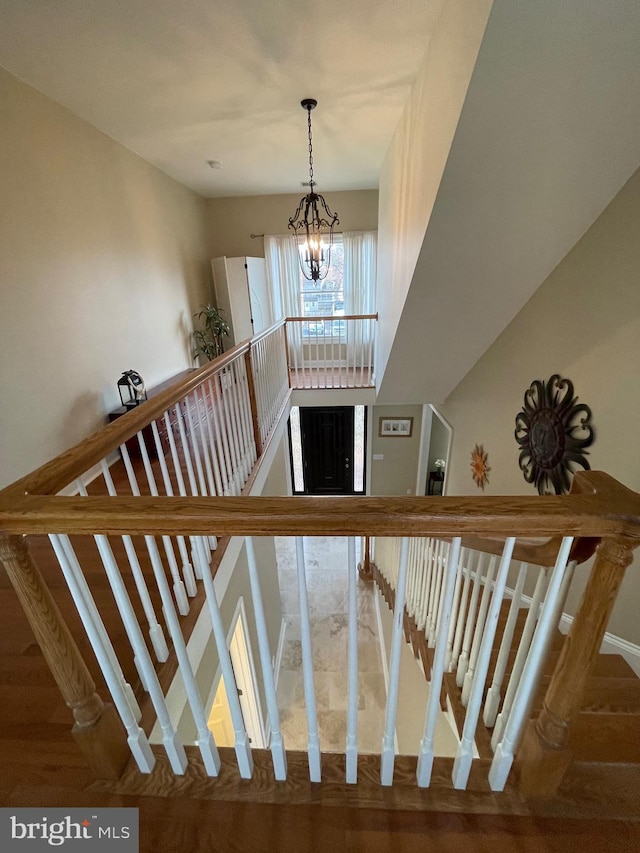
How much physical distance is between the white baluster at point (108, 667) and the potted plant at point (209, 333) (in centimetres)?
476

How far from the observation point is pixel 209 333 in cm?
540

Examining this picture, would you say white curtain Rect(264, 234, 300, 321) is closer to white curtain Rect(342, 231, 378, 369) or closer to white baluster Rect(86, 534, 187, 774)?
white curtain Rect(342, 231, 378, 369)

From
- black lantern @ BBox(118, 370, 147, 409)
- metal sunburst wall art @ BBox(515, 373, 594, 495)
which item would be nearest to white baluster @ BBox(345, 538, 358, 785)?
metal sunburst wall art @ BBox(515, 373, 594, 495)

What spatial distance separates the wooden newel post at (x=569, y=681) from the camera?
2.35 feet

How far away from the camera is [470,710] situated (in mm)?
854

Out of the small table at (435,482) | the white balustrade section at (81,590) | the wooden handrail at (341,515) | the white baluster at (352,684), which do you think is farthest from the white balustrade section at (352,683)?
the small table at (435,482)

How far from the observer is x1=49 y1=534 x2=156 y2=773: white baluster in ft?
2.62

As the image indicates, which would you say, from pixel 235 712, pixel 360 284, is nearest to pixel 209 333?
pixel 360 284

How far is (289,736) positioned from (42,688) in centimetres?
295

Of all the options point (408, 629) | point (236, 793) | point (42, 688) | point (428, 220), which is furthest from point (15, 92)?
point (408, 629)

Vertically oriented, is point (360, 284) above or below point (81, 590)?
above

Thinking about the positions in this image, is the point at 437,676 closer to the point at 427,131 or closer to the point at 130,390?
the point at 427,131

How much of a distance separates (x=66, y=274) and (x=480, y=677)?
3.50 m

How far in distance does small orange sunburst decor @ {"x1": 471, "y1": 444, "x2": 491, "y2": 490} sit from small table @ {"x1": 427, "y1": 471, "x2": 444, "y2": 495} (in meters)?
2.56
